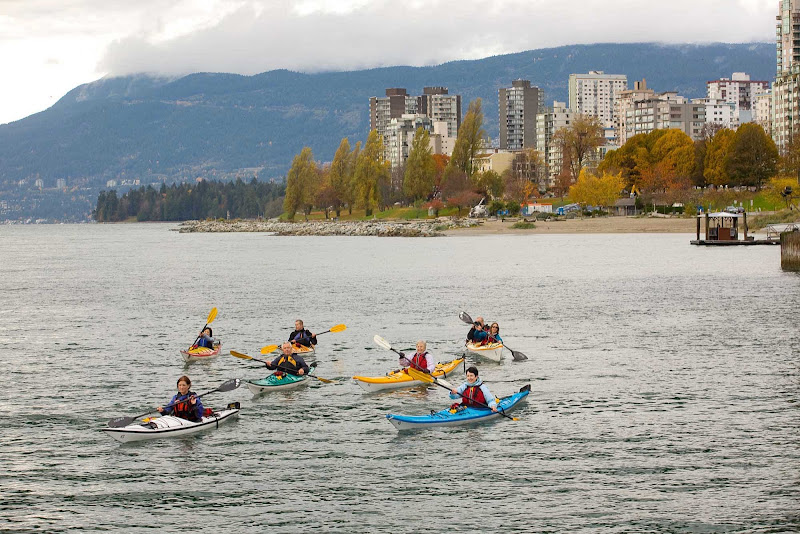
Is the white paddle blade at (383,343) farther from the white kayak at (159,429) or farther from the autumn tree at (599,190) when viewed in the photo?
the autumn tree at (599,190)

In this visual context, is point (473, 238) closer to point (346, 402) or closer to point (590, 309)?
point (590, 309)

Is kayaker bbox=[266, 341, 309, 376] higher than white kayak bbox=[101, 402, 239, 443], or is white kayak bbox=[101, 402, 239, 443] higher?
kayaker bbox=[266, 341, 309, 376]

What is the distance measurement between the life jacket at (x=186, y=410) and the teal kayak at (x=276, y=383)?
5299 millimetres

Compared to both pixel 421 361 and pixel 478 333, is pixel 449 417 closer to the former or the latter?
pixel 421 361

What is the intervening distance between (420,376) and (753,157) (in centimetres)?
15893

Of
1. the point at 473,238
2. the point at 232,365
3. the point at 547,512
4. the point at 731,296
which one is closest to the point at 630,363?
the point at 232,365

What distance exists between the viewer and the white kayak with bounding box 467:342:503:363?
133 ft

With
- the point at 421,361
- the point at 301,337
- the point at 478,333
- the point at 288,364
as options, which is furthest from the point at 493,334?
the point at 288,364

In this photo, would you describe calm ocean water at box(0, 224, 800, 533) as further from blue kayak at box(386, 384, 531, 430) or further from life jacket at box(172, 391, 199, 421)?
life jacket at box(172, 391, 199, 421)

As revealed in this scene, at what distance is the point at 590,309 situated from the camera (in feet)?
201

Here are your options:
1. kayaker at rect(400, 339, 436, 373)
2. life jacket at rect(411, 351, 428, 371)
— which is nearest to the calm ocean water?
kayaker at rect(400, 339, 436, 373)

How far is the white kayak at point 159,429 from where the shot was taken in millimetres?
27672

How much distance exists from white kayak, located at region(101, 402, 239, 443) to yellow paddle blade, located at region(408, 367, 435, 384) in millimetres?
7896

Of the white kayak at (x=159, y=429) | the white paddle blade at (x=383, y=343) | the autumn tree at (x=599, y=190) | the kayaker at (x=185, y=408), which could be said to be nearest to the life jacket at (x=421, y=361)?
the white paddle blade at (x=383, y=343)
